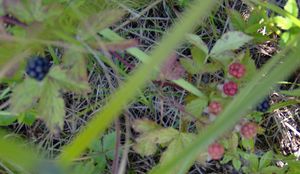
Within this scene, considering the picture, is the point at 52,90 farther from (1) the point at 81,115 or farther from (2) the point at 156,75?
(1) the point at 81,115

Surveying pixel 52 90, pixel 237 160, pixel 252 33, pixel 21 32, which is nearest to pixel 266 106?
pixel 237 160

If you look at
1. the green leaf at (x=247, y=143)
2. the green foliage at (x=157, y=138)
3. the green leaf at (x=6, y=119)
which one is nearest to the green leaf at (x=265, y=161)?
the green leaf at (x=247, y=143)

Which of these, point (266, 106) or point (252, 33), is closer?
point (266, 106)

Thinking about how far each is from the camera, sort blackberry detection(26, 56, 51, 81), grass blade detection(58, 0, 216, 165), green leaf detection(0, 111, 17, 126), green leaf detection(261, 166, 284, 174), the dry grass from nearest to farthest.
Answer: grass blade detection(58, 0, 216, 165)
blackberry detection(26, 56, 51, 81)
green leaf detection(261, 166, 284, 174)
green leaf detection(0, 111, 17, 126)
the dry grass

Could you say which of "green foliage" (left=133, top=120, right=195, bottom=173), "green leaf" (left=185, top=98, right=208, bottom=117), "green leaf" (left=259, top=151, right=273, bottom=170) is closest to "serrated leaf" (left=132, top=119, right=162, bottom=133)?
"green foliage" (left=133, top=120, right=195, bottom=173)

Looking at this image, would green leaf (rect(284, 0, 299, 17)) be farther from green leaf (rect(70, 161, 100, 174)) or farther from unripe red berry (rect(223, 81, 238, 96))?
green leaf (rect(70, 161, 100, 174))

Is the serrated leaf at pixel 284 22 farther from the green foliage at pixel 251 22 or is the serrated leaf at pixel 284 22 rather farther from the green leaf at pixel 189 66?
the green leaf at pixel 189 66
